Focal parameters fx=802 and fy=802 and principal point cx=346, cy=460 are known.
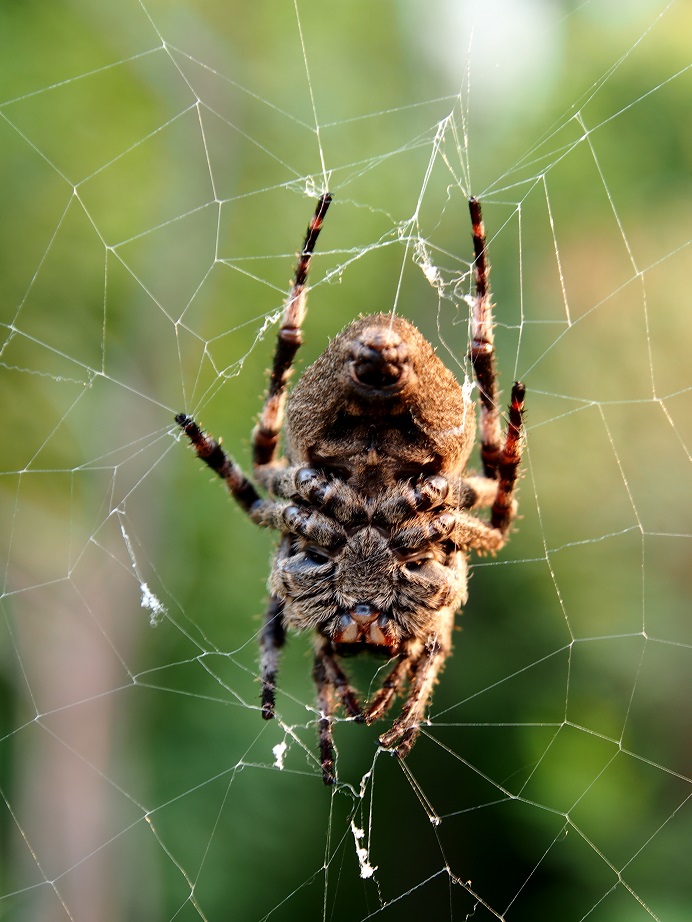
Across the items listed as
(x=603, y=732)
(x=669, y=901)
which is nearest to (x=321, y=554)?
(x=669, y=901)

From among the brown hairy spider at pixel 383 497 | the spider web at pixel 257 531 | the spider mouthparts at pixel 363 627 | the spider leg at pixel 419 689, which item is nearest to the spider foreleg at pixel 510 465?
the brown hairy spider at pixel 383 497

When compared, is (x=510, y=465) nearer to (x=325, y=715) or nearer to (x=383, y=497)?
(x=383, y=497)

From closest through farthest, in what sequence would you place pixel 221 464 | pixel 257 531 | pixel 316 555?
pixel 316 555, pixel 221 464, pixel 257 531

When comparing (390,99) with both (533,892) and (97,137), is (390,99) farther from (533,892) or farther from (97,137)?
(533,892)

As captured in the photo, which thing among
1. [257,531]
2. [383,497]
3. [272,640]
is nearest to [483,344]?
[383,497]

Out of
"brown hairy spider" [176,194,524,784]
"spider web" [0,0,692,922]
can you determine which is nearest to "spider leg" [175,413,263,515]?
"brown hairy spider" [176,194,524,784]

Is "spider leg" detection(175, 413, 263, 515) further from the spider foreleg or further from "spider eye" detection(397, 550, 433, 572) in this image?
the spider foreleg

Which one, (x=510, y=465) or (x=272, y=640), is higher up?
(x=510, y=465)
